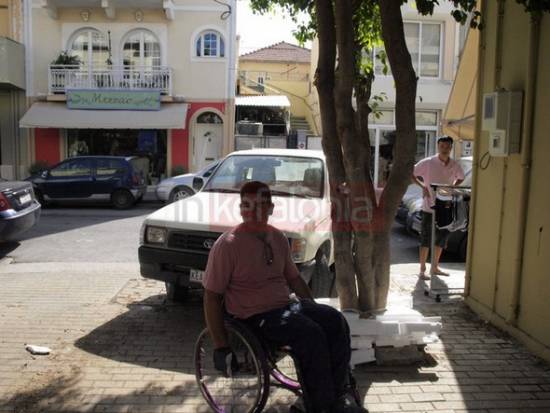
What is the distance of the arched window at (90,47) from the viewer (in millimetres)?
22781

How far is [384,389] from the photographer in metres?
4.34

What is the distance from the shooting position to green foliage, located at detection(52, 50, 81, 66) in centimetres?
2228

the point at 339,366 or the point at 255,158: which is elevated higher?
the point at 255,158

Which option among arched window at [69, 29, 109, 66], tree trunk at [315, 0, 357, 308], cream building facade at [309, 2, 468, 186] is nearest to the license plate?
tree trunk at [315, 0, 357, 308]

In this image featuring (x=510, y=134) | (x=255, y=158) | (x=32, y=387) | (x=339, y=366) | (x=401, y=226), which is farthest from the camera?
(x=401, y=226)

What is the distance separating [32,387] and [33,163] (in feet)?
65.7

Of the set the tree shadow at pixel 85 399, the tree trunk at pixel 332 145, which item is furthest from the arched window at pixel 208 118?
the tree shadow at pixel 85 399

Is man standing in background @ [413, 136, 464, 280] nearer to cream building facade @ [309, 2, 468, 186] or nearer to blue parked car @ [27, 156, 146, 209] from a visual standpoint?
blue parked car @ [27, 156, 146, 209]

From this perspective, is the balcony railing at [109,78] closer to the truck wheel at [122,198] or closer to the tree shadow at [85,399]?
the truck wheel at [122,198]

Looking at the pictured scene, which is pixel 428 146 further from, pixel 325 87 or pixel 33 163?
pixel 325 87

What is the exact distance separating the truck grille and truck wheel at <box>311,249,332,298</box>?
115cm

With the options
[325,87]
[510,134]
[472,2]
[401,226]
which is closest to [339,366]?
[325,87]

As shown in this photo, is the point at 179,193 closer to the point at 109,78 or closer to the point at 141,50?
the point at 109,78

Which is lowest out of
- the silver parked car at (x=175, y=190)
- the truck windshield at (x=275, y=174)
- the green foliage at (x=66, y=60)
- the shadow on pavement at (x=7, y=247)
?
the shadow on pavement at (x=7, y=247)
